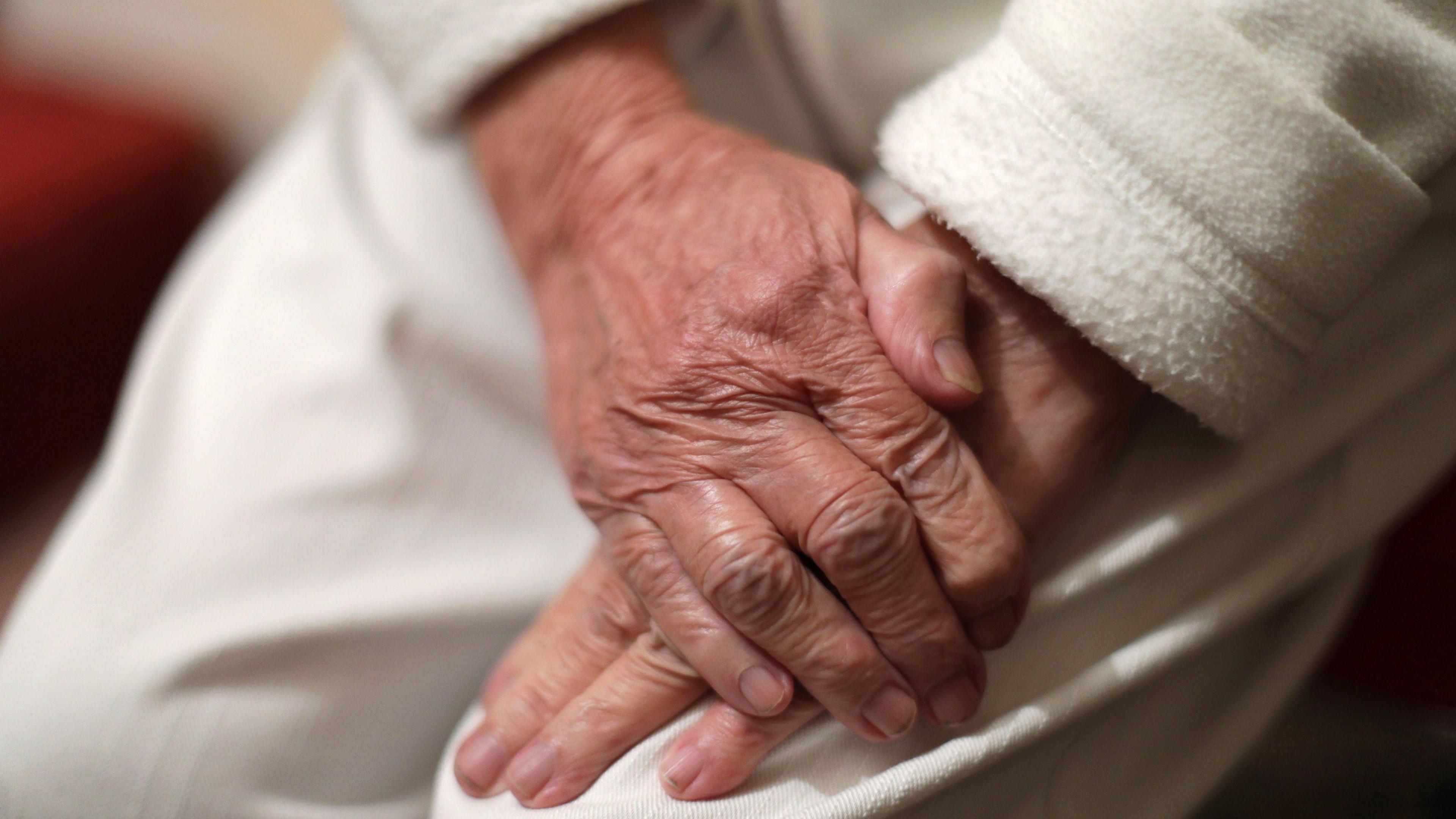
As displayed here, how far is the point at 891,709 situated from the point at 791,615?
0.06m

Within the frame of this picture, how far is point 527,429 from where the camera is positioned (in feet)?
2.07

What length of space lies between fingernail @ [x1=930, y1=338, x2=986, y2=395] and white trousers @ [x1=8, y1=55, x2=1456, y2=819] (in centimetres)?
10

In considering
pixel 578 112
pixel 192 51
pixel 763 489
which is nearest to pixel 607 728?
pixel 763 489

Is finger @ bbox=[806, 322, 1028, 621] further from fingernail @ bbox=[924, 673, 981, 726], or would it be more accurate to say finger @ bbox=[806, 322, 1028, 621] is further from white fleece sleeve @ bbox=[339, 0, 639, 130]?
white fleece sleeve @ bbox=[339, 0, 639, 130]

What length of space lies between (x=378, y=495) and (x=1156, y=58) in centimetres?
50

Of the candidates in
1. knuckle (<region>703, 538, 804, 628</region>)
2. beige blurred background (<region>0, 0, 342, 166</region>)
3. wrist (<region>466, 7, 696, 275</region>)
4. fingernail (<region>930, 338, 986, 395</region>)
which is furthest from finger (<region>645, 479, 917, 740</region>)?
beige blurred background (<region>0, 0, 342, 166</region>)

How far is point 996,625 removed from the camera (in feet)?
1.35

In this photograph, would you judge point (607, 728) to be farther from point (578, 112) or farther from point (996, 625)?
point (578, 112)

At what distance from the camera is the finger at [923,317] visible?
41cm

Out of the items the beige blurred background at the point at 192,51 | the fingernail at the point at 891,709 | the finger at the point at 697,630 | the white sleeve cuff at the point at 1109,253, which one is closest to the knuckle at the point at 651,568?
the finger at the point at 697,630

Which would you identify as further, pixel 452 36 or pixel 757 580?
pixel 452 36

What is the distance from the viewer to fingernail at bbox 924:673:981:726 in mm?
403

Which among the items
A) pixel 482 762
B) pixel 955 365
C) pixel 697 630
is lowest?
pixel 482 762

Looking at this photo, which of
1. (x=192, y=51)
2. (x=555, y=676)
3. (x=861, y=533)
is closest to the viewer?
(x=861, y=533)
